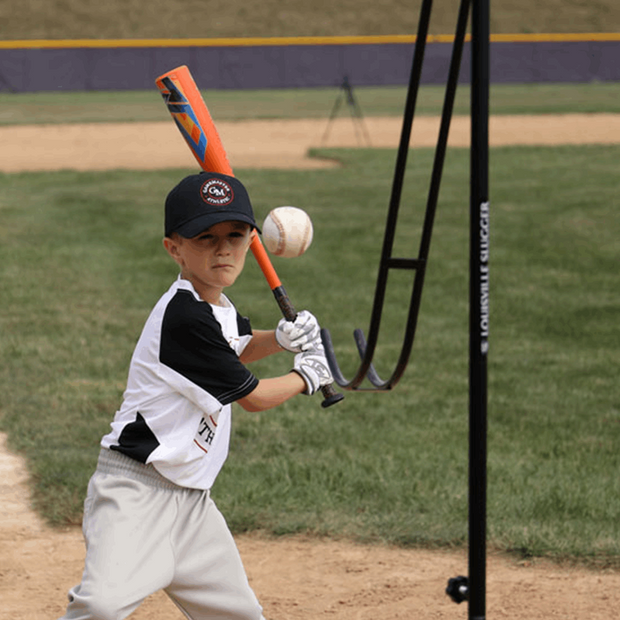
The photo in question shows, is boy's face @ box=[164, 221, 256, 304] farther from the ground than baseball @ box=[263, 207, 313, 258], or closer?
closer

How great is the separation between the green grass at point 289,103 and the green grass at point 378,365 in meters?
15.6

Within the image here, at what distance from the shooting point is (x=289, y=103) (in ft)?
118

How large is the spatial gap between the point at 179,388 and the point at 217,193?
555 millimetres

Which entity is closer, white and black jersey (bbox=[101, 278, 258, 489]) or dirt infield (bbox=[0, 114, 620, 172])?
white and black jersey (bbox=[101, 278, 258, 489])

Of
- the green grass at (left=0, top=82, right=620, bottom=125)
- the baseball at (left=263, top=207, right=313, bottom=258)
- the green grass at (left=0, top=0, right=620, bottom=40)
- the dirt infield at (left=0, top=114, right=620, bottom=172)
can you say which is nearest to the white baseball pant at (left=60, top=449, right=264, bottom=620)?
the baseball at (left=263, top=207, right=313, bottom=258)

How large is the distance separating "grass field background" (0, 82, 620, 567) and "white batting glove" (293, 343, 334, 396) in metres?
1.73

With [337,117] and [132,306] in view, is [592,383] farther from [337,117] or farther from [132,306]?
[337,117]

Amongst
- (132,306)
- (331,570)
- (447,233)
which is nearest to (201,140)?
(331,570)

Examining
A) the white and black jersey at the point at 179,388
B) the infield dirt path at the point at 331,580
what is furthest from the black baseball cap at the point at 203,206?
the infield dirt path at the point at 331,580

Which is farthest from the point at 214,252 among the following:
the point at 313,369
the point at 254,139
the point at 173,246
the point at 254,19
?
the point at 254,19

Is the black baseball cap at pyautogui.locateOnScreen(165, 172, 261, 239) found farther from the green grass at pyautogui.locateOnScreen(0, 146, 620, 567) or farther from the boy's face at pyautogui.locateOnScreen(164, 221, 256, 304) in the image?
the green grass at pyautogui.locateOnScreen(0, 146, 620, 567)

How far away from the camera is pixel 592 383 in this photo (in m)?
7.67

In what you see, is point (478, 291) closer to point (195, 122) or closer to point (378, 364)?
point (195, 122)

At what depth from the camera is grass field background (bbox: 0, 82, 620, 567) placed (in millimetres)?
5191
